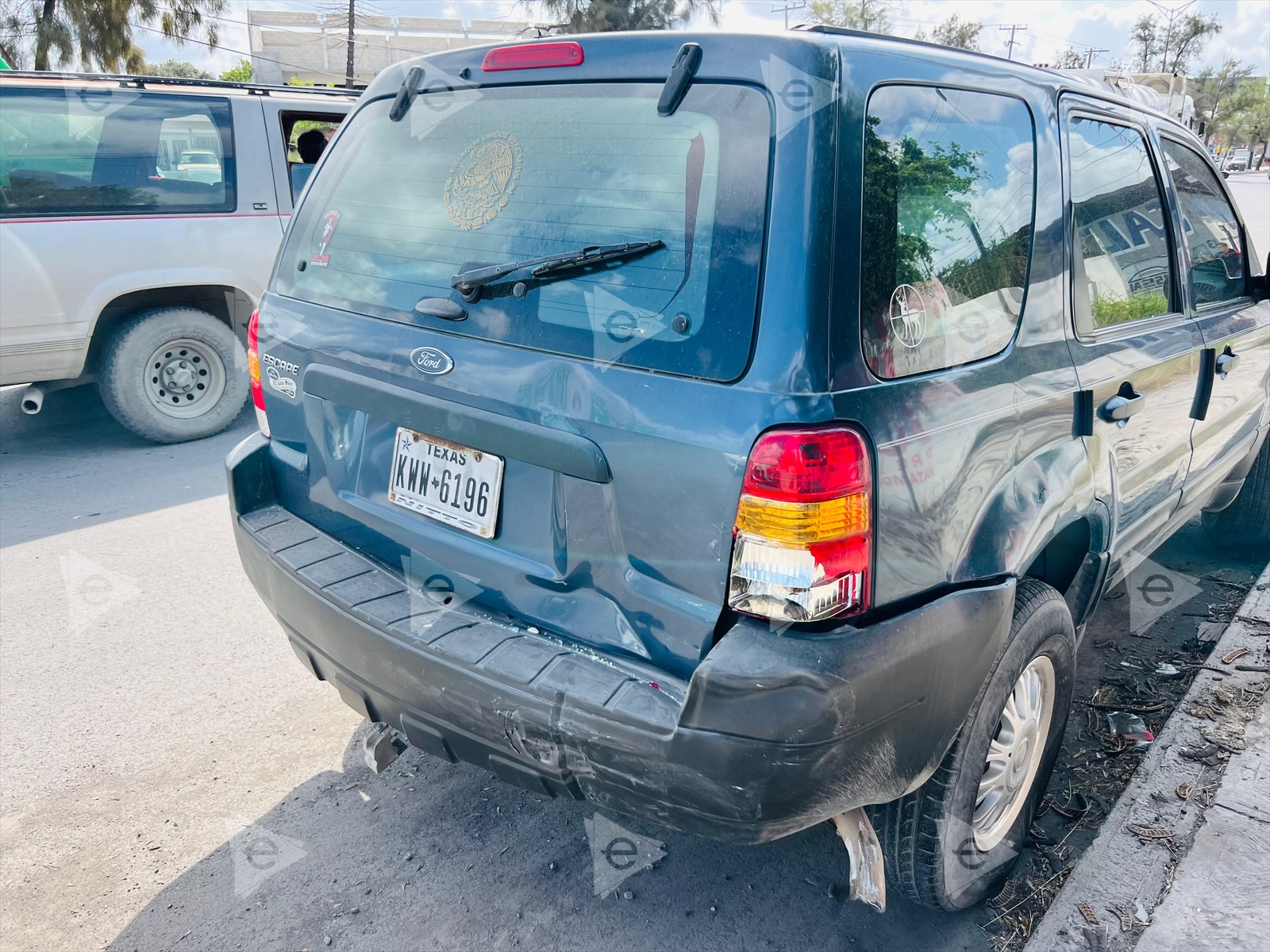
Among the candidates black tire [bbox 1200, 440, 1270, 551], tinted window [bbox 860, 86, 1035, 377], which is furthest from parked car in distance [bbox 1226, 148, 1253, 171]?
tinted window [bbox 860, 86, 1035, 377]

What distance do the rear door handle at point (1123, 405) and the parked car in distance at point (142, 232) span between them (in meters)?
5.07

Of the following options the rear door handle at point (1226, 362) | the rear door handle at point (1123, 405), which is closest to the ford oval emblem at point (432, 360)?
the rear door handle at point (1123, 405)

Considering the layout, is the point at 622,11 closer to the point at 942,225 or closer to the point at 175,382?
the point at 175,382

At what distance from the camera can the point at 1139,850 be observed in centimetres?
237

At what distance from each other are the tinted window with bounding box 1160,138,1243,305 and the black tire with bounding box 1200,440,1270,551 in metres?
1.17

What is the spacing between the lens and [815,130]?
1.75m

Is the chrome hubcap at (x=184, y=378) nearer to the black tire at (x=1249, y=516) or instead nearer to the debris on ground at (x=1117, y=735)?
the debris on ground at (x=1117, y=735)

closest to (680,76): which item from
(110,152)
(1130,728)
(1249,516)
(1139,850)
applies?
(1139,850)

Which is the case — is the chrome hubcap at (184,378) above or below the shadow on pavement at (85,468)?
above

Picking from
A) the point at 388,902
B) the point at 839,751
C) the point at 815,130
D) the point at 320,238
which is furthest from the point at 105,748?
the point at 815,130

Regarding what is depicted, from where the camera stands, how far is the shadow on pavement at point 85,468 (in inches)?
190

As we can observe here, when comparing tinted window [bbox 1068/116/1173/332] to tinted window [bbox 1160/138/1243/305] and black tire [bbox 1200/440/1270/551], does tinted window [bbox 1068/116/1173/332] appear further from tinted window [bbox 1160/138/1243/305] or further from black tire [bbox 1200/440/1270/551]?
black tire [bbox 1200/440/1270/551]

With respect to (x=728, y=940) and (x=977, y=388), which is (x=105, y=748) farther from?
(x=977, y=388)

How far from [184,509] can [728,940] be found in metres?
3.75
